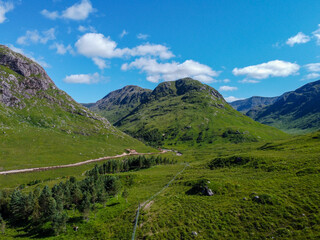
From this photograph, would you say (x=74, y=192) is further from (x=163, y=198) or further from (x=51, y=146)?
(x=51, y=146)

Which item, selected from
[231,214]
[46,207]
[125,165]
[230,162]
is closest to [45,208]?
[46,207]

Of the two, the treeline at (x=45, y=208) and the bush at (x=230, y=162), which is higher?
the bush at (x=230, y=162)

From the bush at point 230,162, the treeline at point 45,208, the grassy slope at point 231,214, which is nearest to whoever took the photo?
the grassy slope at point 231,214

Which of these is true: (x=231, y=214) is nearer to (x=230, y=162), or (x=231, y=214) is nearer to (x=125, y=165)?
(x=230, y=162)

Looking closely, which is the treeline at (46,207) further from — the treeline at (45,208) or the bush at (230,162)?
the bush at (230,162)

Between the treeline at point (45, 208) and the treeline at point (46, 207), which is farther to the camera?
the treeline at point (46, 207)

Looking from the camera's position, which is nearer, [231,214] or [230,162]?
[231,214]

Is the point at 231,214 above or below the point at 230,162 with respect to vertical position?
below

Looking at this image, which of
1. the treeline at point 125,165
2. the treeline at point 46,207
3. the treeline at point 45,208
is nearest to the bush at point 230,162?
the treeline at point 46,207

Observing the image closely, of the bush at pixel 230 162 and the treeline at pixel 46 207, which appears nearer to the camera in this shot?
the treeline at pixel 46 207

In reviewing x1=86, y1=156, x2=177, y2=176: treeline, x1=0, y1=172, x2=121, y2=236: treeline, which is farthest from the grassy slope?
x1=86, y1=156, x2=177, y2=176: treeline

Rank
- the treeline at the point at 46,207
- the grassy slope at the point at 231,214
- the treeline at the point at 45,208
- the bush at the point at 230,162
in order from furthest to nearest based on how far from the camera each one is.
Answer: the bush at the point at 230,162, the treeline at the point at 46,207, the treeline at the point at 45,208, the grassy slope at the point at 231,214

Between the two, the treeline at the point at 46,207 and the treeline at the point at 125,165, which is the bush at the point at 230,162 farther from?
the treeline at the point at 125,165

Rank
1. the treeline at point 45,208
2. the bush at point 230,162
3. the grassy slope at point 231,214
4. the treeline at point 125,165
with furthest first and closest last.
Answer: the treeline at point 125,165
the bush at point 230,162
the treeline at point 45,208
the grassy slope at point 231,214
